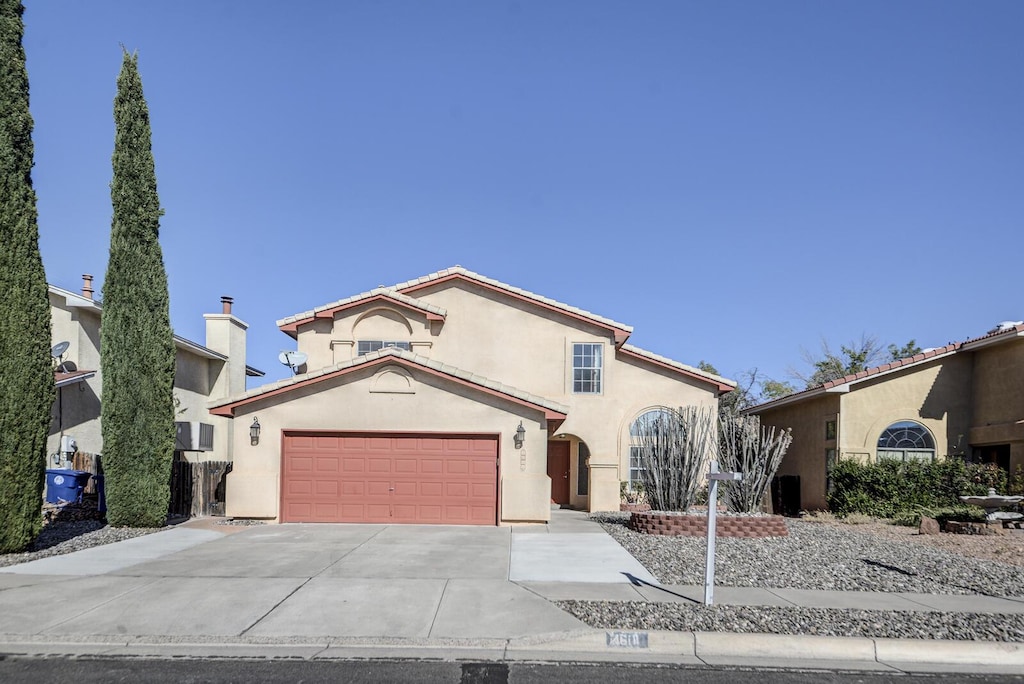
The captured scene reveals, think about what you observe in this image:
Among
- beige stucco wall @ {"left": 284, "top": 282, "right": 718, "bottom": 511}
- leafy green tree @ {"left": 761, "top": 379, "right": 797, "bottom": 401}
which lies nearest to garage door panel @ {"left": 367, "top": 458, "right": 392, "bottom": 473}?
beige stucco wall @ {"left": 284, "top": 282, "right": 718, "bottom": 511}

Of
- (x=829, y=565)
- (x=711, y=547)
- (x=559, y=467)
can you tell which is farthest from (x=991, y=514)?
(x=559, y=467)

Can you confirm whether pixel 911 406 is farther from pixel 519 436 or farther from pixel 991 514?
pixel 519 436

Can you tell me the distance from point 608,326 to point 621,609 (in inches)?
562

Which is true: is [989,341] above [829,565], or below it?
above

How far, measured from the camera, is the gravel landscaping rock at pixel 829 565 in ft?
37.3

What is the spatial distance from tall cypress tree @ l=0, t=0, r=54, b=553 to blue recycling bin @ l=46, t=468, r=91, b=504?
14.0 feet

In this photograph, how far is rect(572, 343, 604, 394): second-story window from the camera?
23.3 meters

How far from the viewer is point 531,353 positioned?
923 inches

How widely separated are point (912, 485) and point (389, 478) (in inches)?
534

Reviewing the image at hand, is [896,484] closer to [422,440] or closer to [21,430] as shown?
[422,440]

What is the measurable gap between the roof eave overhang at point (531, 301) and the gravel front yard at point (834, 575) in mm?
5941

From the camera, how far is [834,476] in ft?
→ 71.5

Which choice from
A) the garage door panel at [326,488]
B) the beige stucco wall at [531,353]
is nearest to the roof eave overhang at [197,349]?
the beige stucco wall at [531,353]

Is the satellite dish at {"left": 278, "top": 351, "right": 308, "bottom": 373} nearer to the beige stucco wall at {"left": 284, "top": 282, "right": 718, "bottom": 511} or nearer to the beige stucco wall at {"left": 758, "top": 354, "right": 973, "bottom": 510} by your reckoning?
the beige stucco wall at {"left": 284, "top": 282, "right": 718, "bottom": 511}
